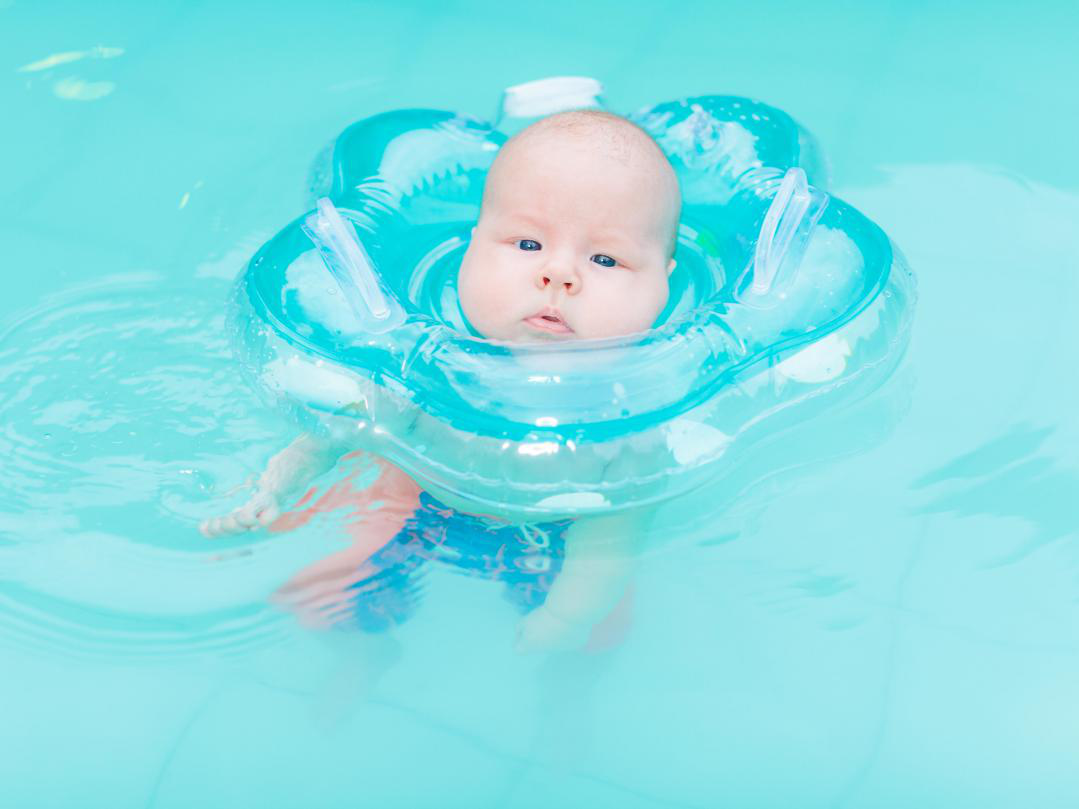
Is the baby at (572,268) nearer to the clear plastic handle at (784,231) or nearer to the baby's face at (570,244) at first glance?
the baby's face at (570,244)

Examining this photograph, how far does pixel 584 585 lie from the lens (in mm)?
1994

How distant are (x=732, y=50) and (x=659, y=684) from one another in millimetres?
1767

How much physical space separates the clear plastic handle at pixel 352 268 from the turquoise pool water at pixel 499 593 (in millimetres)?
355

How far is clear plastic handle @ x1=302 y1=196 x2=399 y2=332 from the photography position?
198cm

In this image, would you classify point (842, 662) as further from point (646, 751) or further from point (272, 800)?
point (272, 800)

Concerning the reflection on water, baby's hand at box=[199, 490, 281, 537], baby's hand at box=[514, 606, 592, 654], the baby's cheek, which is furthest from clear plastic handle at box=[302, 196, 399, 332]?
the reflection on water

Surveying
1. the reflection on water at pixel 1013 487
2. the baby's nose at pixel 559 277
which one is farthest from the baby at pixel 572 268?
the reflection on water at pixel 1013 487

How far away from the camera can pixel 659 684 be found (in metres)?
2.00

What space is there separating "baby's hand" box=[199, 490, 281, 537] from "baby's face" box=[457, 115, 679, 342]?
17.0 inches

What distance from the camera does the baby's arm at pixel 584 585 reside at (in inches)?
78.4

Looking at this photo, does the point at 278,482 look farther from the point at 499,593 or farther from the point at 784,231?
the point at 784,231

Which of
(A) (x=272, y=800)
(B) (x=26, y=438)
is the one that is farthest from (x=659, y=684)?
(B) (x=26, y=438)

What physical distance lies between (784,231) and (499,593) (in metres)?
0.70

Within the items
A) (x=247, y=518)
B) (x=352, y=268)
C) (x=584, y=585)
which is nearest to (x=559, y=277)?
(x=352, y=268)
